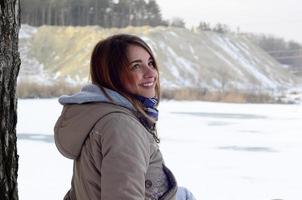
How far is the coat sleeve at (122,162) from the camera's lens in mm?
1360

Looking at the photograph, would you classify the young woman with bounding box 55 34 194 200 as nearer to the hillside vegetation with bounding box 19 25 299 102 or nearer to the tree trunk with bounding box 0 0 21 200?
the tree trunk with bounding box 0 0 21 200

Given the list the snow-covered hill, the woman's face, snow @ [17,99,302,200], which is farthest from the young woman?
the snow-covered hill

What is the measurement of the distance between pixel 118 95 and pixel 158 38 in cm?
5503

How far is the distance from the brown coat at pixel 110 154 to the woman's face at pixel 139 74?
0.30ft

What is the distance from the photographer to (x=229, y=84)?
50156 millimetres

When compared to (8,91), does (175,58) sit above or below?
below

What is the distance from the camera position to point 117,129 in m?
1.38

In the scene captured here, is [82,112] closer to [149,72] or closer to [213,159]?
[149,72]

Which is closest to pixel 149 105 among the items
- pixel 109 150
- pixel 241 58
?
pixel 109 150

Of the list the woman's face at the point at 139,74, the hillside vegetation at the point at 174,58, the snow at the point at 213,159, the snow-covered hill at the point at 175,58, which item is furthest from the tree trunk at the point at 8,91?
the snow-covered hill at the point at 175,58

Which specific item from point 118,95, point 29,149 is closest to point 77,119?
point 118,95

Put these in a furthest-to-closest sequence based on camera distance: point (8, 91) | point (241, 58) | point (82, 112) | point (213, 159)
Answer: point (241, 58) < point (213, 159) < point (8, 91) < point (82, 112)

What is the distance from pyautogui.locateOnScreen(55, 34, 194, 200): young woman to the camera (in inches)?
53.9

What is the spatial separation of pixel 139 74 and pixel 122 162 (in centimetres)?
28
